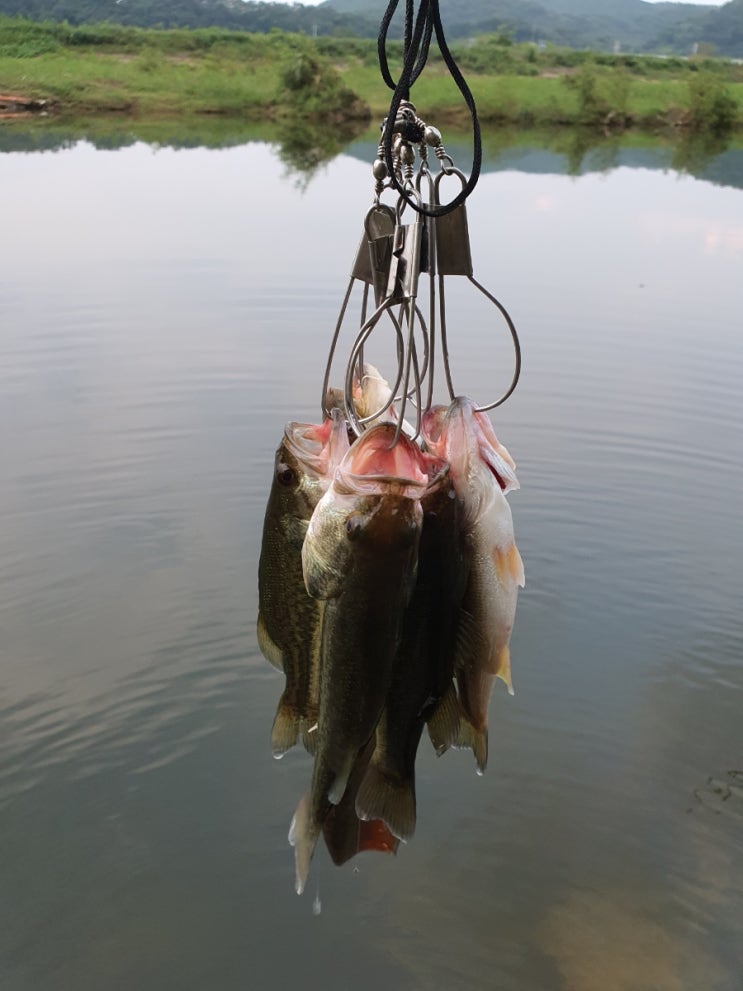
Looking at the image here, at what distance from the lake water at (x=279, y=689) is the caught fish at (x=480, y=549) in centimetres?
186

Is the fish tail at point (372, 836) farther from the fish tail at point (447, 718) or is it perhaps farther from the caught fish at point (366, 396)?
the caught fish at point (366, 396)

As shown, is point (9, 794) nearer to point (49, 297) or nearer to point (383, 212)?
point (383, 212)

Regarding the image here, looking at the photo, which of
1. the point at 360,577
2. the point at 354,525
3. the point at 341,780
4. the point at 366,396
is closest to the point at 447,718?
the point at 341,780

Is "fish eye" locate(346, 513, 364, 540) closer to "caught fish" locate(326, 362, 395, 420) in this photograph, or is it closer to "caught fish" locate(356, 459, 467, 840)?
"caught fish" locate(356, 459, 467, 840)

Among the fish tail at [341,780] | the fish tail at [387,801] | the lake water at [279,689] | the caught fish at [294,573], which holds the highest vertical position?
the caught fish at [294,573]

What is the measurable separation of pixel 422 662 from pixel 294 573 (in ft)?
1.38

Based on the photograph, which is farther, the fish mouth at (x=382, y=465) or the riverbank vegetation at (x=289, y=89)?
the riverbank vegetation at (x=289, y=89)

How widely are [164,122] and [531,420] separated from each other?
125 ft

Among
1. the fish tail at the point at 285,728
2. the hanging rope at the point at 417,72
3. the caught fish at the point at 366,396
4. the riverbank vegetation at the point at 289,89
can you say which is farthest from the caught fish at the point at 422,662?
the riverbank vegetation at the point at 289,89

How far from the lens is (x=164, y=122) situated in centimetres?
4391

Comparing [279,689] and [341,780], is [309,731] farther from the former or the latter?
[279,689]

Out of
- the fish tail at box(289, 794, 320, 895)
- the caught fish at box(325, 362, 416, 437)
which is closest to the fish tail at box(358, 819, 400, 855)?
the fish tail at box(289, 794, 320, 895)

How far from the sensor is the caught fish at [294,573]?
2.71m

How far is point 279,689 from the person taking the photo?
570 cm
